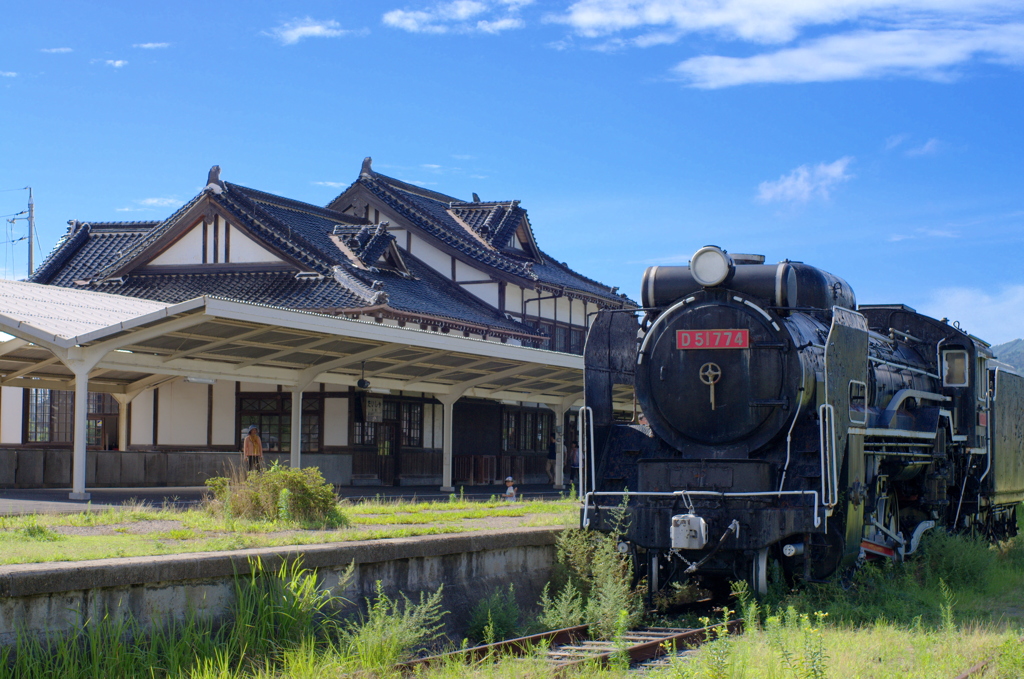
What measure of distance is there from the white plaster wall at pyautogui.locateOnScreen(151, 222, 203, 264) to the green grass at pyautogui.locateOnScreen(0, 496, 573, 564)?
12250 mm

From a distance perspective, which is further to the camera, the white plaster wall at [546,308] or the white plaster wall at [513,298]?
the white plaster wall at [546,308]

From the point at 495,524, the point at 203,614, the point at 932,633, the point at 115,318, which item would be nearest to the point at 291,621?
the point at 203,614

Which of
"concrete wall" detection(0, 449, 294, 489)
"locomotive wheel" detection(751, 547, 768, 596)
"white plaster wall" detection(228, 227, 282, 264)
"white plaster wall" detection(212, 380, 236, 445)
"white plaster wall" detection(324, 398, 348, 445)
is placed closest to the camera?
"locomotive wheel" detection(751, 547, 768, 596)

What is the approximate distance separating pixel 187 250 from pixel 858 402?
57.7 feet

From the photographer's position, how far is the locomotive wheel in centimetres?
821

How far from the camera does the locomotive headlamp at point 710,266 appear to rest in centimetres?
877

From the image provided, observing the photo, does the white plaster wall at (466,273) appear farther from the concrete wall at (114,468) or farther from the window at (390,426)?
the concrete wall at (114,468)

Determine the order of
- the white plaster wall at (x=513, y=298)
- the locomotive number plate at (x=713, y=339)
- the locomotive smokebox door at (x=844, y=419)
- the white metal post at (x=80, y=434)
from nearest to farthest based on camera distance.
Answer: the locomotive smokebox door at (x=844, y=419) < the locomotive number plate at (x=713, y=339) < the white metal post at (x=80, y=434) < the white plaster wall at (x=513, y=298)

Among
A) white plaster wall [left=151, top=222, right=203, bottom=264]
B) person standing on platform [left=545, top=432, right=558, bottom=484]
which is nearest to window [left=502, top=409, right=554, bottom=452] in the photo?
person standing on platform [left=545, top=432, right=558, bottom=484]

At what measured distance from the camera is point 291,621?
670 centimetres

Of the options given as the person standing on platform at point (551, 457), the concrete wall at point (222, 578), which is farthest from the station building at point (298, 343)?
the concrete wall at point (222, 578)

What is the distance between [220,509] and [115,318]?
5.58m

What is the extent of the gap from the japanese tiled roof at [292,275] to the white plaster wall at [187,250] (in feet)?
1.19

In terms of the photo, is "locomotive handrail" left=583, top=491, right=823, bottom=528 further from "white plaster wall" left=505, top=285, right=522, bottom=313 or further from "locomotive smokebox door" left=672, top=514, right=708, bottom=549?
"white plaster wall" left=505, top=285, right=522, bottom=313
